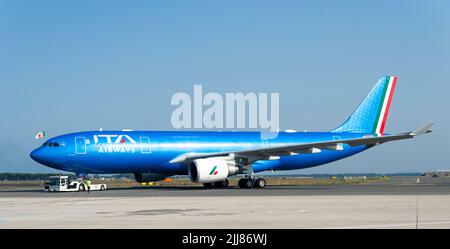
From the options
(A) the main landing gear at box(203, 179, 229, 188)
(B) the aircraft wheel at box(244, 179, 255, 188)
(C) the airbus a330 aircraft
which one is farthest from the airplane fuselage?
(B) the aircraft wheel at box(244, 179, 255, 188)

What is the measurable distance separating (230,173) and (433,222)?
2797 cm

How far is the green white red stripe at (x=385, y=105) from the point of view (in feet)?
185

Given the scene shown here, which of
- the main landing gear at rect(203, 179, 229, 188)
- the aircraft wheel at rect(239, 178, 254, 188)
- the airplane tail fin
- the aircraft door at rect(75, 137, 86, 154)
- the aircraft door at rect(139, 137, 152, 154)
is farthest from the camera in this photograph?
the airplane tail fin

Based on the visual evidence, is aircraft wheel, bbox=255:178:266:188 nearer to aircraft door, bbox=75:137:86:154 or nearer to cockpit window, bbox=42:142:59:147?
aircraft door, bbox=75:137:86:154

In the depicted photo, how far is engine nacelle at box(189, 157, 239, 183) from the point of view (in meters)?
42.5

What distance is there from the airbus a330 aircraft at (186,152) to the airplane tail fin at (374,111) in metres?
4.75

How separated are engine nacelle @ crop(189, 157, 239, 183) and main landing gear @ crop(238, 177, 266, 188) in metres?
1.64

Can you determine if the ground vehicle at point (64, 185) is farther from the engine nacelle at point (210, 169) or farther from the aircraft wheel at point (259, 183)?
the aircraft wheel at point (259, 183)

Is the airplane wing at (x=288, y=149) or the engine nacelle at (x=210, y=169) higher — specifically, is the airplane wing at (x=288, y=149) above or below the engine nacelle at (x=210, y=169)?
above

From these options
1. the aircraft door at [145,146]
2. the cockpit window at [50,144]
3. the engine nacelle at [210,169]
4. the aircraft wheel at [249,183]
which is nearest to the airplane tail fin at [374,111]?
the aircraft wheel at [249,183]
